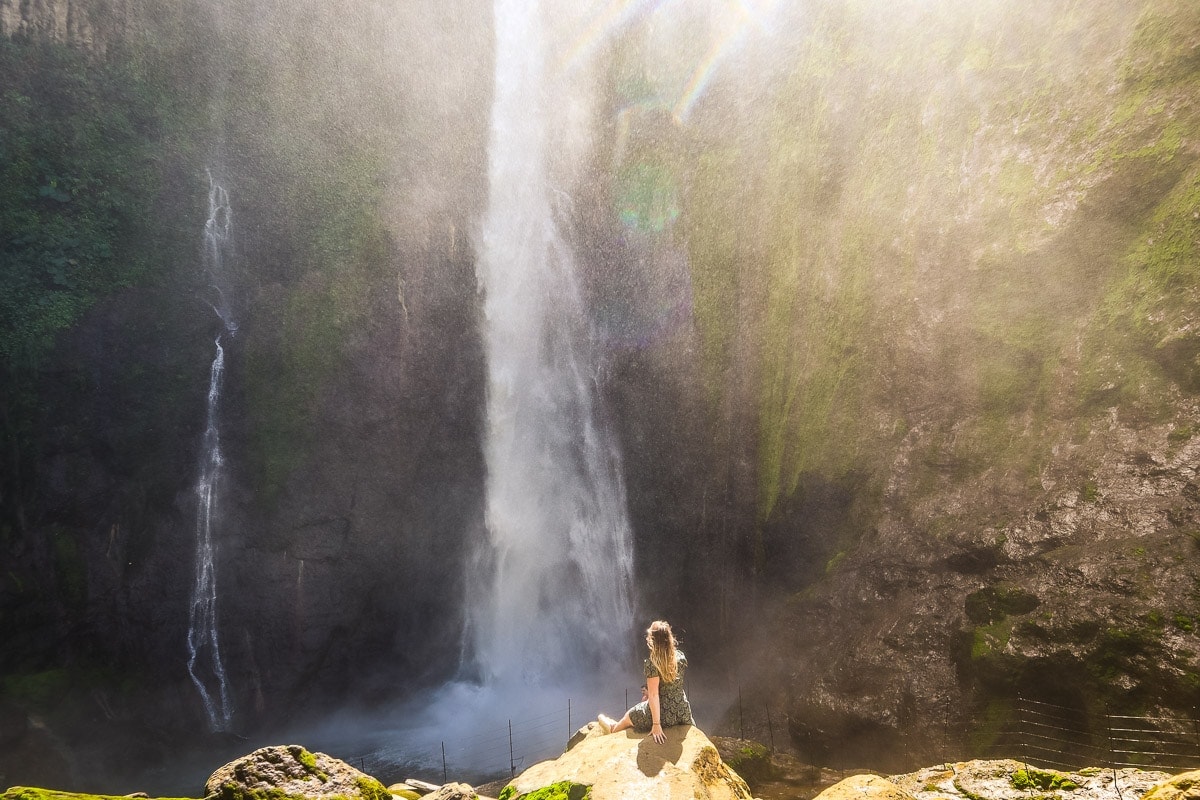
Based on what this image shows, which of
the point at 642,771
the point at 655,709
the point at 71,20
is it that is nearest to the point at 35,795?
the point at 642,771

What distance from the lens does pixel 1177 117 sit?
10.3 meters

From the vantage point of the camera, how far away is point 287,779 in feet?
19.3

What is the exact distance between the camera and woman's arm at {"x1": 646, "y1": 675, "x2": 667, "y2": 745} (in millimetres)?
5938

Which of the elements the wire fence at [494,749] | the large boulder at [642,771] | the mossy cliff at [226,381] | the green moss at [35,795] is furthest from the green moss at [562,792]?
the mossy cliff at [226,381]

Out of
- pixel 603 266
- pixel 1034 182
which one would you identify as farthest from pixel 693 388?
pixel 1034 182

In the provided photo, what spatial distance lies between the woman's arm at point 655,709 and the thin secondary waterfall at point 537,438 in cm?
1249

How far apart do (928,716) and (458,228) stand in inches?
737

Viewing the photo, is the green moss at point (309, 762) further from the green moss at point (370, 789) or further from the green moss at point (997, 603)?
the green moss at point (997, 603)

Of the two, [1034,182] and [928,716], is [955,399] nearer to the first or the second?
[1034,182]

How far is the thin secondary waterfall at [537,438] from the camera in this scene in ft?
62.1

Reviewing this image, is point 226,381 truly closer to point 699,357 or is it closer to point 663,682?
point 699,357

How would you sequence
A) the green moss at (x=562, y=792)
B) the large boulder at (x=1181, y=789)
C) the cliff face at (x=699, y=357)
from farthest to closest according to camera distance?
the cliff face at (x=699, y=357)
the green moss at (x=562, y=792)
the large boulder at (x=1181, y=789)

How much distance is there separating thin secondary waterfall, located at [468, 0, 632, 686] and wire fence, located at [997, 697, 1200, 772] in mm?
10695

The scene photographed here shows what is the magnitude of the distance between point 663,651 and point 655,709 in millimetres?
569
